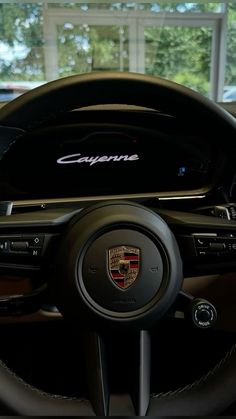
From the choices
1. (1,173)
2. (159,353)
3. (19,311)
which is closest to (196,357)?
(159,353)

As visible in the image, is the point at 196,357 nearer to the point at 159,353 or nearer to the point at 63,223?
the point at 159,353

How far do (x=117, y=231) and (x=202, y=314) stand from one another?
0.15 metres

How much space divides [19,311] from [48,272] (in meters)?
0.08

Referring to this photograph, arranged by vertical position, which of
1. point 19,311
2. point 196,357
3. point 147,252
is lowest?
point 196,357

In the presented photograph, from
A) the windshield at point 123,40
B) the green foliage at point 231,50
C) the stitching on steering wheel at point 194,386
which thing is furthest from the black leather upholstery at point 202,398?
the green foliage at point 231,50

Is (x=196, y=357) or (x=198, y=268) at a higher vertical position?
(x=198, y=268)

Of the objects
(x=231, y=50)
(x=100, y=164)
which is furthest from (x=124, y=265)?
(x=231, y=50)

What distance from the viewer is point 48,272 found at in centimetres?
59

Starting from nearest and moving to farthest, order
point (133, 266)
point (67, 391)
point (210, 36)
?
point (133, 266)
point (67, 391)
point (210, 36)

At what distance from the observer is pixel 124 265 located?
539 millimetres

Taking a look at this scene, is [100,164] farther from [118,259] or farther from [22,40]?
[22,40]

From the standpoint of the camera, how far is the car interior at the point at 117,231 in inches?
21.2

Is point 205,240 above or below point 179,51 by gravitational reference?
above

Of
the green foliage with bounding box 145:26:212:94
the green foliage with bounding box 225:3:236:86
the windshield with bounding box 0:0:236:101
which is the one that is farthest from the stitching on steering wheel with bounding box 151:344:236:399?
the green foliage with bounding box 145:26:212:94
